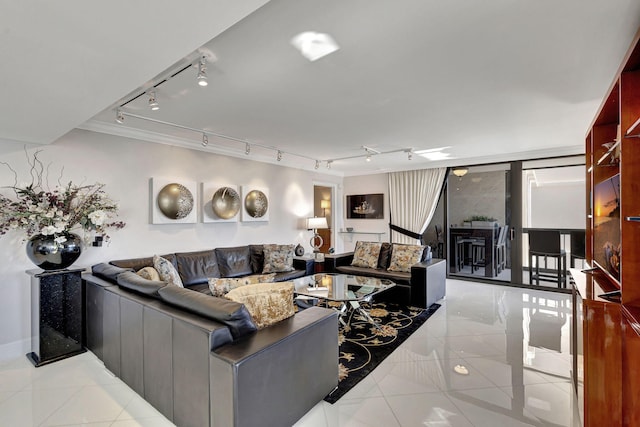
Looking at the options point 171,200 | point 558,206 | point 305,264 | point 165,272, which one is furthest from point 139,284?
point 558,206

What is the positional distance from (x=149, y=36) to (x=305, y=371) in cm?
205

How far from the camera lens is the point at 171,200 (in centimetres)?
404

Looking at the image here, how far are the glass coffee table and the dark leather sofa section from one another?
22.3 inches

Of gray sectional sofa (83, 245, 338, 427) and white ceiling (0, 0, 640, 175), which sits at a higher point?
white ceiling (0, 0, 640, 175)

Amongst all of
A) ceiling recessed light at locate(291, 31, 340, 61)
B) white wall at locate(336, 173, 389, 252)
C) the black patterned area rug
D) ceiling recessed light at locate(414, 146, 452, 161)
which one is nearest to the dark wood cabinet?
the black patterned area rug

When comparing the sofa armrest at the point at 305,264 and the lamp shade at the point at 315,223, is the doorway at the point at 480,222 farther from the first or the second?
the sofa armrest at the point at 305,264

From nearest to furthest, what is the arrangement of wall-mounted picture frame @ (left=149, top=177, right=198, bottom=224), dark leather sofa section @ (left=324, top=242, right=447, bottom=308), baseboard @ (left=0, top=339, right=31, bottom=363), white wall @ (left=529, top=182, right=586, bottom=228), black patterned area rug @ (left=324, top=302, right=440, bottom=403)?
black patterned area rug @ (left=324, top=302, right=440, bottom=403), baseboard @ (left=0, top=339, right=31, bottom=363), wall-mounted picture frame @ (left=149, top=177, right=198, bottom=224), dark leather sofa section @ (left=324, top=242, right=447, bottom=308), white wall @ (left=529, top=182, right=586, bottom=228)

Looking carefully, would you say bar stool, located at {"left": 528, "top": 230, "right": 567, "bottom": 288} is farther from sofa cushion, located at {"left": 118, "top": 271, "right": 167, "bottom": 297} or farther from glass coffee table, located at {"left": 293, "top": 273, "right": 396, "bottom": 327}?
sofa cushion, located at {"left": 118, "top": 271, "right": 167, "bottom": 297}

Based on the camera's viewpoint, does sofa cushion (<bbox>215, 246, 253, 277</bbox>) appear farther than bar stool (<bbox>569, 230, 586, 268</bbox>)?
No

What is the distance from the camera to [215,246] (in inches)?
186

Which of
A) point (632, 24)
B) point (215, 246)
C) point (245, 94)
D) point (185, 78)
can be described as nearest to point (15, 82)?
point (185, 78)

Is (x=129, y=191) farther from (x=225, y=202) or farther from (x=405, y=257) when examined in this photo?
(x=405, y=257)

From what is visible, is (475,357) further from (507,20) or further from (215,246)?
(215,246)

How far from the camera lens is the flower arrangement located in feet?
9.18
